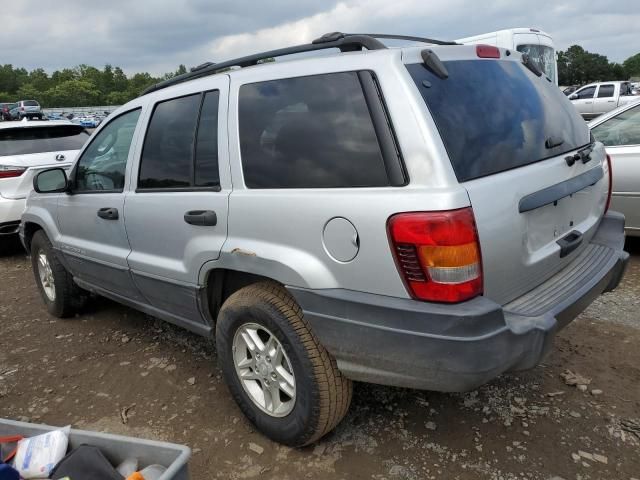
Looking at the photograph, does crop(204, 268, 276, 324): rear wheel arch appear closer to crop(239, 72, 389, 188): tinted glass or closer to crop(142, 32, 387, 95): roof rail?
crop(239, 72, 389, 188): tinted glass

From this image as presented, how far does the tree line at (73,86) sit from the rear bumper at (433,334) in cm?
9646

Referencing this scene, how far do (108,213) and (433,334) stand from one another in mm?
2346

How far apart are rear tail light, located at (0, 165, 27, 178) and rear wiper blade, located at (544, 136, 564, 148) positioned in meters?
6.17

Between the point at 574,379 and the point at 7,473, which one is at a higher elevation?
the point at 7,473

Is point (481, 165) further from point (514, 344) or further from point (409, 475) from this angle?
point (409, 475)

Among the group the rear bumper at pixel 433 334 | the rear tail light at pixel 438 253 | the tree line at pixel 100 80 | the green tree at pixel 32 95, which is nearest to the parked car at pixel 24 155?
the rear bumper at pixel 433 334

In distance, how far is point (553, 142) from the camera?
262 cm

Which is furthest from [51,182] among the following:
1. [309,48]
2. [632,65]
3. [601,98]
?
[632,65]

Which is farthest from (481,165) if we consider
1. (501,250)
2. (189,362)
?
(189,362)

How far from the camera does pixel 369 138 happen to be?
212cm

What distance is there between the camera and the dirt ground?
8.02ft

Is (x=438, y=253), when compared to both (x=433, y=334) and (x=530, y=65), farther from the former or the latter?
(x=530, y=65)

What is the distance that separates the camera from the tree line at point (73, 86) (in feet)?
300

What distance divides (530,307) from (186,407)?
6.53ft
